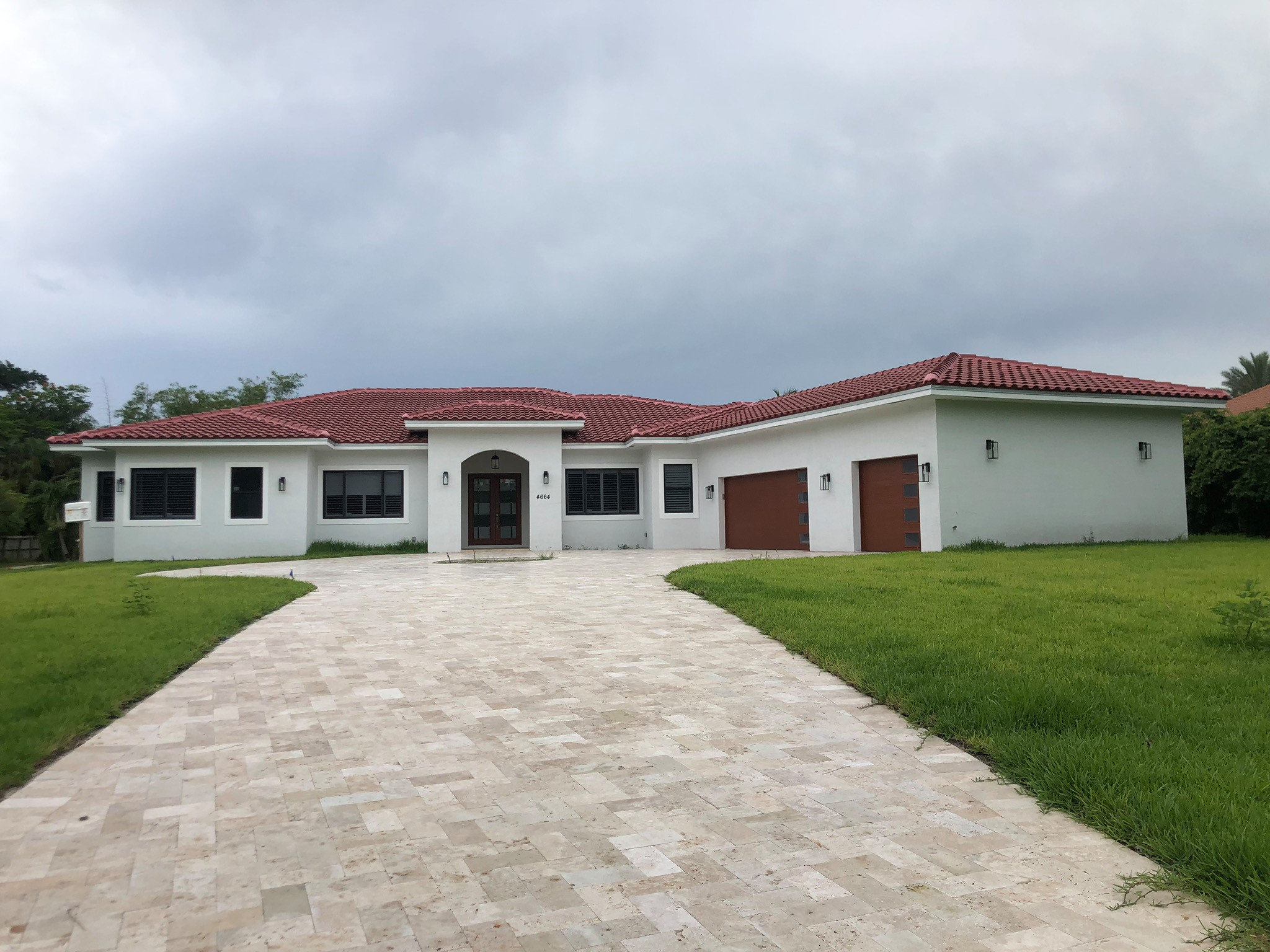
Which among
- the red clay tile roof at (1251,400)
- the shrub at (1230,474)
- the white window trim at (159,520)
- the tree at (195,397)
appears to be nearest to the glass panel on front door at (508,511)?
the white window trim at (159,520)

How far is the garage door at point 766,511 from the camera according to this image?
61.1 feet

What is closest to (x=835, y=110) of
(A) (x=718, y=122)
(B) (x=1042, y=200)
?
(A) (x=718, y=122)

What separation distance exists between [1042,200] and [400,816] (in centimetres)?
1912

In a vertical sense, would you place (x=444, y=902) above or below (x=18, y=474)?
below

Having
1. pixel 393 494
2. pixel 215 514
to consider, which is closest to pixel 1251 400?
pixel 393 494

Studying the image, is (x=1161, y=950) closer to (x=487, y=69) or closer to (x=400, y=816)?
(x=400, y=816)

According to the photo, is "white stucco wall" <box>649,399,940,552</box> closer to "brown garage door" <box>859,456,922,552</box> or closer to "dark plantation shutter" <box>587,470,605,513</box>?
"brown garage door" <box>859,456,922,552</box>

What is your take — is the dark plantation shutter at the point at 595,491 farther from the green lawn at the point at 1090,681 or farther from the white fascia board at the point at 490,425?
the green lawn at the point at 1090,681

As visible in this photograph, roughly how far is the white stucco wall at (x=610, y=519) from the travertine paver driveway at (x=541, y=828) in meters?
15.9

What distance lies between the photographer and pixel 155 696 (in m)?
5.46

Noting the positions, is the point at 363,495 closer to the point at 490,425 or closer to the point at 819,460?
the point at 490,425

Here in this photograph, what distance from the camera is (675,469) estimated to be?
72.3 ft

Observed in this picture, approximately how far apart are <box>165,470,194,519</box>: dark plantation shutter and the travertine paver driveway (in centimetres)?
1576

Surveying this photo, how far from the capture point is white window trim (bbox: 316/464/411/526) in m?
21.2
